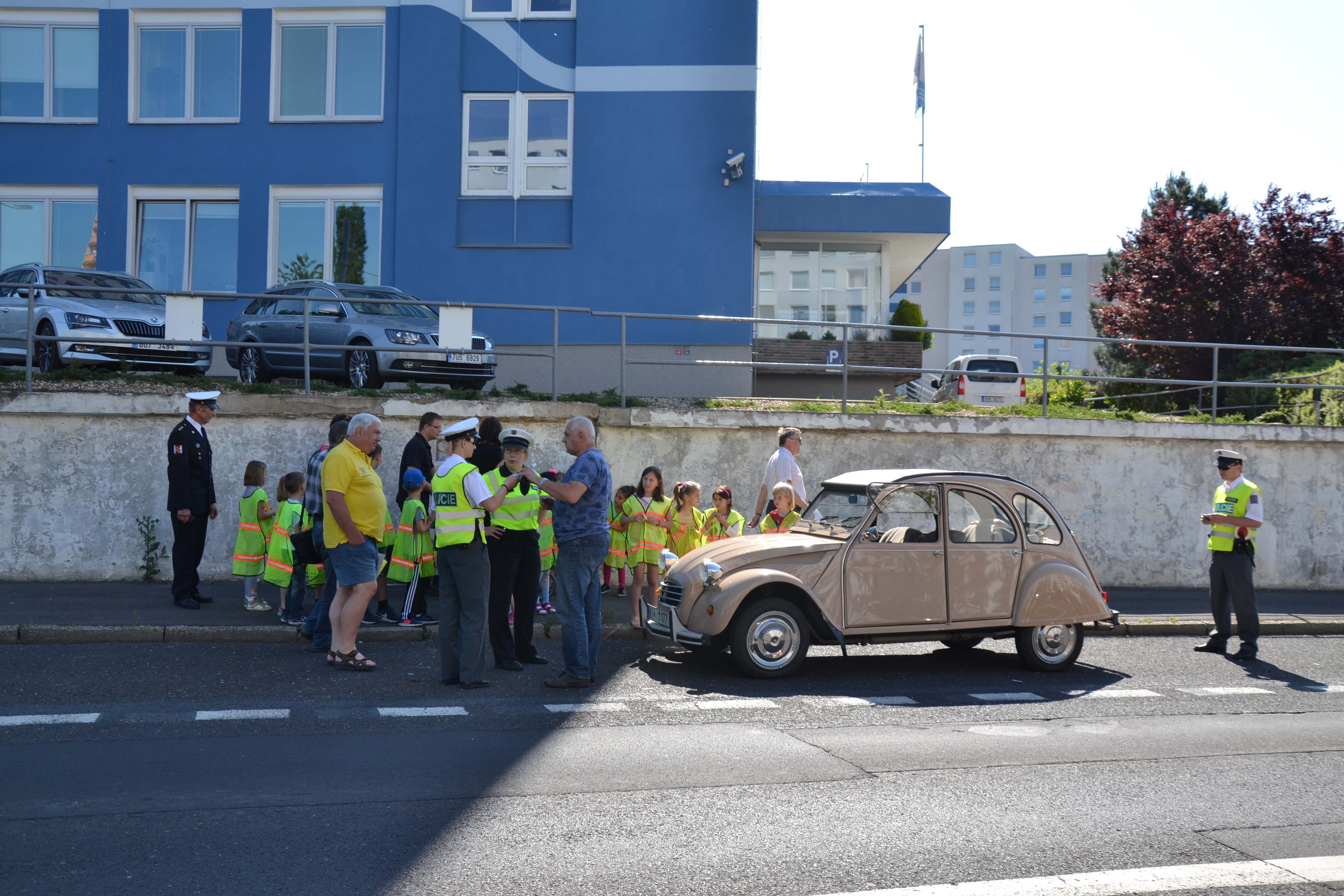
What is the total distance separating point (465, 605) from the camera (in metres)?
7.91

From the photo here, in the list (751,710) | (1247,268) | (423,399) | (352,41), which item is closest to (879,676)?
(751,710)

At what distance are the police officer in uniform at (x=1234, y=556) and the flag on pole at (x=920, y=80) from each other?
69.4ft

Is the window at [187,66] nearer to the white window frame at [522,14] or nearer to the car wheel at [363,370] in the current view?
the white window frame at [522,14]

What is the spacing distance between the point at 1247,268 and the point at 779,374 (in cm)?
1263

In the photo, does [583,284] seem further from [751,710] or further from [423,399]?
[751,710]

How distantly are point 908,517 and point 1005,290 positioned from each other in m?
102

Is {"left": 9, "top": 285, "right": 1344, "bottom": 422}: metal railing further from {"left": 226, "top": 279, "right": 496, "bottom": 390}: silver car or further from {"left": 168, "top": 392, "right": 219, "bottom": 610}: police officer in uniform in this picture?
{"left": 168, "top": 392, "right": 219, "bottom": 610}: police officer in uniform

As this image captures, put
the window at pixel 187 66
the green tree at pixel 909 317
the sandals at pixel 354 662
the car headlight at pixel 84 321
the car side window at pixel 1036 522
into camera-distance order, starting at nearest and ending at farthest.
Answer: the sandals at pixel 354 662, the car side window at pixel 1036 522, the car headlight at pixel 84 321, the window at pixel 187 66, the green tree at pixel 909 317

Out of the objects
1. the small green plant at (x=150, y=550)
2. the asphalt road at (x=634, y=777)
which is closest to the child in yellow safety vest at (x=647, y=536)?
the asphalt road at (x=634, y=777)

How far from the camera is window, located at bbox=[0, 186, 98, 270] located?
21.2 m

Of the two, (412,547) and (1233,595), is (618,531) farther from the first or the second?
(1233,595)

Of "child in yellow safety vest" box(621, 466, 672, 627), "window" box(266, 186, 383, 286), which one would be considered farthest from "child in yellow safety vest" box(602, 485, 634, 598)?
"window" box(266, 186, 383, 286)

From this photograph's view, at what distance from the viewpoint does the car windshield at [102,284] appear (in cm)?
1393

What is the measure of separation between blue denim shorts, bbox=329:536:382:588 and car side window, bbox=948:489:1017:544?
463cm
